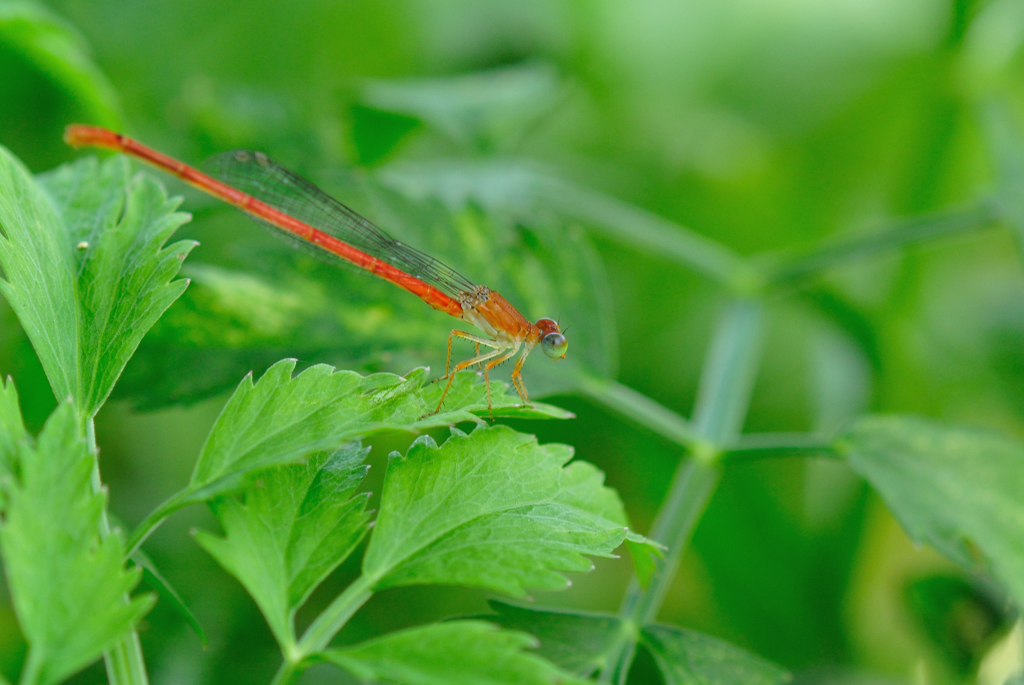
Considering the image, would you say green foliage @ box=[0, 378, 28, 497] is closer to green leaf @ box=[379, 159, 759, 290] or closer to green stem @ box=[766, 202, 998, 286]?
green leaf @ box=[379, 159, 759, 290]

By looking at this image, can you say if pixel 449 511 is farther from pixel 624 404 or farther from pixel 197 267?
pixel 197 267

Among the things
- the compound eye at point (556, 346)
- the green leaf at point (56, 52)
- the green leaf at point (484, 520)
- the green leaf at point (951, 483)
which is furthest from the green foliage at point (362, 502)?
the green leaf at point (56, 52)

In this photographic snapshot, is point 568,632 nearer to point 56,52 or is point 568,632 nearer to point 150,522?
point 150,522

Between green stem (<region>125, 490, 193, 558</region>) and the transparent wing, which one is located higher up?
the transparent wing

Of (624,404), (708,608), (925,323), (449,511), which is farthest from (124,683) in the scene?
(925,323)

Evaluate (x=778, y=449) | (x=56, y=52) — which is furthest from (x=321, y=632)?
(x=56, y=52)

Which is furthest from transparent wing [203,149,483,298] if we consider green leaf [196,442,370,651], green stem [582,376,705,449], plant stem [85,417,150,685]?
plant stem [85,417,150,685]
